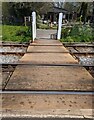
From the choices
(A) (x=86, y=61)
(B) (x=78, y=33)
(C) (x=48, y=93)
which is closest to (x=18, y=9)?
(B) (x=78, y=33)

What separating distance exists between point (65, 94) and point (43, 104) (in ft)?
1.84

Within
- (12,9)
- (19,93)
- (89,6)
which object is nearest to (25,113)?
(19,93)

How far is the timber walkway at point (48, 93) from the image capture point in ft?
9.14

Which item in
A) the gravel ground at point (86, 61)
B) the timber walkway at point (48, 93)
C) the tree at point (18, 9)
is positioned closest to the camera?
the timber walkway at point (48, 93)

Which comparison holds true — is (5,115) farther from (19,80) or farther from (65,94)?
(19,80)

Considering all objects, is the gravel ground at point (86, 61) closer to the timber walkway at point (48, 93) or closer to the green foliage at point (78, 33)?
the timber walkway at point (48, 93)

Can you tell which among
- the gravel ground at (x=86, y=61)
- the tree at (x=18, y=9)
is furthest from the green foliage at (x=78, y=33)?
Result: the tree at (x=18, y=9)

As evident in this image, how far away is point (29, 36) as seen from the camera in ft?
42.5

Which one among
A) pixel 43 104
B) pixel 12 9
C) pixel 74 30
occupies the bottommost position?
pixel 43 104

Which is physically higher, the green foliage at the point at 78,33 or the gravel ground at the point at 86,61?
the green foliage at the point at 78,33

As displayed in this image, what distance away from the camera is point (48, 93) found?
350 centimetres

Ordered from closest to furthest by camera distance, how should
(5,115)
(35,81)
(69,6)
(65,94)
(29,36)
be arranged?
(5,115) < (65,94) < (35,81) < (29,36) < (69,6)

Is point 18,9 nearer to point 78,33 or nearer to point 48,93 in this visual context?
point 78,33

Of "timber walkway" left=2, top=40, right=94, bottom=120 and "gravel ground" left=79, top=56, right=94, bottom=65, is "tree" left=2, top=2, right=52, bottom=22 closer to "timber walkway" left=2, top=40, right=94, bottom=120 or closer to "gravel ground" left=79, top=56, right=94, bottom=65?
"gravel ground" left=79, top=56, right=94, bottom=65
